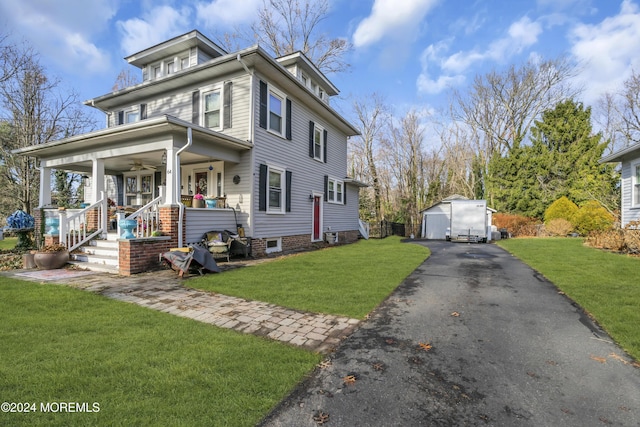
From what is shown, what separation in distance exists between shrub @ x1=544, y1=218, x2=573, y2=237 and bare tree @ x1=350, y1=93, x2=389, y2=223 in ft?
43.0

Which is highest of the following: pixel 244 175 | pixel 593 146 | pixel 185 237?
pixel 593 146

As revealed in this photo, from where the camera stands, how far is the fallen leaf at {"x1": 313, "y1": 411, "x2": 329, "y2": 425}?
2.02m

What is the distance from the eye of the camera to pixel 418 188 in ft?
92.9

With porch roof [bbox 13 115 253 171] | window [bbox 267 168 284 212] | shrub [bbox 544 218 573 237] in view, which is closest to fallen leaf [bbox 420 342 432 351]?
porch roof [bbox 13 115 253 171]

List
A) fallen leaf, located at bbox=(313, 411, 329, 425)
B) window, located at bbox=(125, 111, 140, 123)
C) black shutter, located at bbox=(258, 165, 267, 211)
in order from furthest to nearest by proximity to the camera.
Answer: window, located at bbox=(125, 111, 140, 123) < black shutter, located at bbox=(258, 165, 267, 211) < fallen leaf, located at bbox=(313, 411, 329, 425)

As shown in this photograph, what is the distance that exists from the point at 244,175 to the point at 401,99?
23166mm

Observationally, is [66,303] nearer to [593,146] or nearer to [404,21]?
[404,21]

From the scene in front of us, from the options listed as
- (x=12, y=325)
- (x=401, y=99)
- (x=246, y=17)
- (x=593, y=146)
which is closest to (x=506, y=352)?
(x=12, y=325)

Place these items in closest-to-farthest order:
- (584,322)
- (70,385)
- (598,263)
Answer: (70,385) < (584,322) < (598,263)

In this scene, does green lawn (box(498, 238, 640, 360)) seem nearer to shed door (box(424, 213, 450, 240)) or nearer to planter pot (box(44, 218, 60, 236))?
planter pot (box(44, 218, 60, 236))

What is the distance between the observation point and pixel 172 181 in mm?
7562

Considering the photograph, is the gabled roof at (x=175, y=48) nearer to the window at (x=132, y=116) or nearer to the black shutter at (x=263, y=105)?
the window at (x=132, y=116)

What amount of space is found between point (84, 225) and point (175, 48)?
28.0ft

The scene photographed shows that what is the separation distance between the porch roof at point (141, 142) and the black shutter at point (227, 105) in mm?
1108
